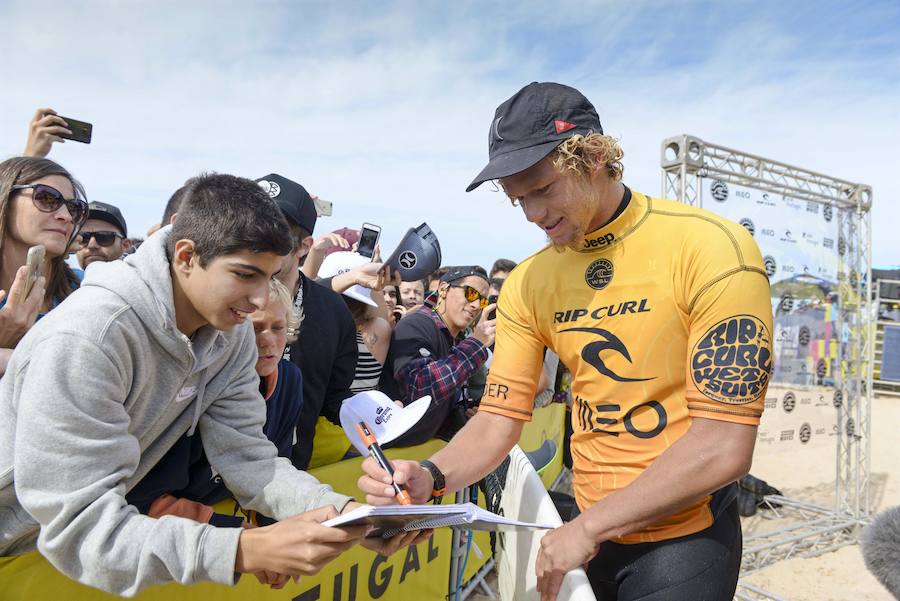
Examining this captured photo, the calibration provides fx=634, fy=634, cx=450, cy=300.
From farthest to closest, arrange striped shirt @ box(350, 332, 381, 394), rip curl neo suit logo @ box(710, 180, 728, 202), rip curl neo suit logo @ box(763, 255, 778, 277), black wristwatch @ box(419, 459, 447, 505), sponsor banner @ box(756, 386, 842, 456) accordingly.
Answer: sponsor banner @ box(756, 386, 842, 456) < rip curl neo suit logo @ box(763, 255, 778, 277) < rip curl neo suit logo @ box(710, 180, 728, 202) < striped shirt @ box(350, 332, 381, 394) < black wristwatch @ box(419, 459, 447, 505)

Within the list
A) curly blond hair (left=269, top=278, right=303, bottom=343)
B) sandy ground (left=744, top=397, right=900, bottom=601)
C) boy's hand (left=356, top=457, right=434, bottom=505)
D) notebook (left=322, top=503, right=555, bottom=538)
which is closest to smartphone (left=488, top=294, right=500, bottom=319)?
curly blond hair (left=269, top=278, right=303, bottom=343)

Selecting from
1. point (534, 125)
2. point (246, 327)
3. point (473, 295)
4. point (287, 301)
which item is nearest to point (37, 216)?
point (287, 301)

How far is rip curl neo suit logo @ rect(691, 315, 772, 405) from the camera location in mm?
1603

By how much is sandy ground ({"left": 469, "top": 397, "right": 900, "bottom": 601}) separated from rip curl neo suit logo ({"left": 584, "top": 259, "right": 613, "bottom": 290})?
11.8ft

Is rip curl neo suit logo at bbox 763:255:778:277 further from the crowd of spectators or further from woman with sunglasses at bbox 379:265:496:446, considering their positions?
woman with sunglasses at bbox 379:265:496:446

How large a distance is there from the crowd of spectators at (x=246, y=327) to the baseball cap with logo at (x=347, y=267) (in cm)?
1

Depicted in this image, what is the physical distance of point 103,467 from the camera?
143cm

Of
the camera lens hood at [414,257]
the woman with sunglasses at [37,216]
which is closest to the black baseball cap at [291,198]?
the camera lens hood at [414,257]

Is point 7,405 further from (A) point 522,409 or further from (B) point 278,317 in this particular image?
(A) point 522,409

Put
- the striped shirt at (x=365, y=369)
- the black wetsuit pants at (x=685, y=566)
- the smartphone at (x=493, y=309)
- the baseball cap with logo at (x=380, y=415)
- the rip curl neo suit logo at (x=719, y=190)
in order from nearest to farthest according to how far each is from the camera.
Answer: the black wetsuit pants at (x=685, y=566), the baseball cap with logo at (x=380, y=415), the striped shirt at (x=365, y=369), the smartphone at (x=493, y=309), the rip curl neo suit logo at (x=719, y=190)

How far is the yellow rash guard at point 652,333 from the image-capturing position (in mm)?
1637

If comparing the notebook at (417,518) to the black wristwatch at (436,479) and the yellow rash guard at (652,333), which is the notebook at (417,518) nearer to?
the black wristwatch at (436,479)

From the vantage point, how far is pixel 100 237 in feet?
13.2

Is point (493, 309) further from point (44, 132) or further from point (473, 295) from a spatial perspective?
point (44, 132)
